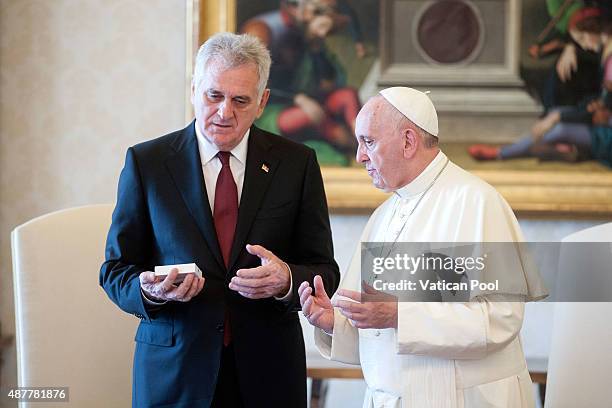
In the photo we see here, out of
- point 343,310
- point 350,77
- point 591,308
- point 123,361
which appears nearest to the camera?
point 343,310

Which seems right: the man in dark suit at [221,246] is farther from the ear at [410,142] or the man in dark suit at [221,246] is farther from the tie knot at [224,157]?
the ear at [410,142]

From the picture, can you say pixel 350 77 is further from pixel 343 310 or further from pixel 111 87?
pixel 343 310

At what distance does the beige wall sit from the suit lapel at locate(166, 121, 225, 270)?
1730 mm

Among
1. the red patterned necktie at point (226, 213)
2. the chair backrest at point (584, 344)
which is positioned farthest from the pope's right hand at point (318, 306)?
the chair backrest at point (584, 344)

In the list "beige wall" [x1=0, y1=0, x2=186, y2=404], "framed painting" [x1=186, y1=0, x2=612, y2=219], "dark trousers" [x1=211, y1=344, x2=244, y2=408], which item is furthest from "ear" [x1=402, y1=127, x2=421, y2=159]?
"beige wall" [x1=0, y1=0, x2=186, y2=404]

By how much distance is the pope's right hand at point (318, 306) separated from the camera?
7.70ft

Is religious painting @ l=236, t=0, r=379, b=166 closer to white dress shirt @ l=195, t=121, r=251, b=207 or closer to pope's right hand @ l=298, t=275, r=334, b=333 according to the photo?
white dress shirt @ l=195, t=121, r=251, b=207

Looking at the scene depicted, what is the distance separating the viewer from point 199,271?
Answer: 2264 millimetres

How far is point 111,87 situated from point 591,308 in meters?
2.58

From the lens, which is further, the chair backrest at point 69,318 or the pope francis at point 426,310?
the chair backrest at point 69,318

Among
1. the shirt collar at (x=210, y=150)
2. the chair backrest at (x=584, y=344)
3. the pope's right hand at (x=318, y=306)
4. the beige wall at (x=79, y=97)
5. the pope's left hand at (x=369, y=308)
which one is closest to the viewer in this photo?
the pope's left hand at (x=369, y=308)

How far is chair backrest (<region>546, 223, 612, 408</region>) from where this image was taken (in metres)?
2.84

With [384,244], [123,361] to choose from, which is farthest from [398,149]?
[123,361]

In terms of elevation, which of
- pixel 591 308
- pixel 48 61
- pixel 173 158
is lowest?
pixel 591 308
